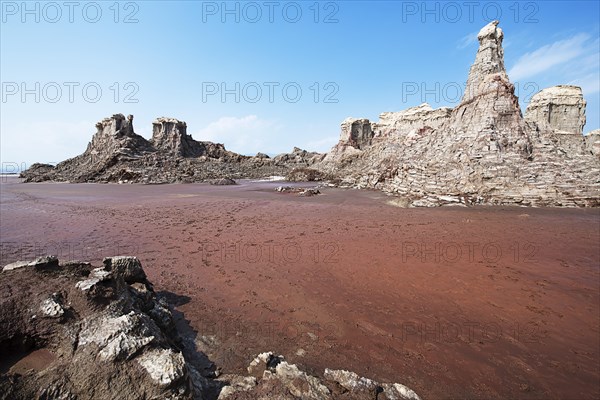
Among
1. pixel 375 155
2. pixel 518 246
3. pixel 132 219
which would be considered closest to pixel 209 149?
pixel 375 155

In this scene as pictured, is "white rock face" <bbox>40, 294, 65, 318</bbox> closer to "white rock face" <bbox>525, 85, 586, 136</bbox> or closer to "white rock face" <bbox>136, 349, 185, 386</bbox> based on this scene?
"white rock face" <bbox>136, 349, 185, 386</bbox>

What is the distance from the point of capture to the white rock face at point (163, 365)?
2.17 m

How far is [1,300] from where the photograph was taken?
279 cm

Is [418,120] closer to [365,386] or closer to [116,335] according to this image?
[365,386]

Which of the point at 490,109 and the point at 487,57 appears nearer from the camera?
the point at 490,109

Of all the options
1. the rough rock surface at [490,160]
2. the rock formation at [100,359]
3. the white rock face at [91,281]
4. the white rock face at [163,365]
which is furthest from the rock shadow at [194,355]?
the rough rock surface at [490,160]

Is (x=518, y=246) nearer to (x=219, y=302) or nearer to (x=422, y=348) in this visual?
(x=422, y=348)

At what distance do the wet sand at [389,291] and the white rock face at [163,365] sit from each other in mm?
1297

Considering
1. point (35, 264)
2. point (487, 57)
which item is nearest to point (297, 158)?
point (487, 57)

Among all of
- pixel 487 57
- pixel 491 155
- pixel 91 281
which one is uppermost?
pixel 487 57

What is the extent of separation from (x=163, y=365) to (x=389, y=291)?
4342 mm

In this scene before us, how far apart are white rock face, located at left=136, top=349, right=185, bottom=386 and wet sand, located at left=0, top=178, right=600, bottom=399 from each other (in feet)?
4.26

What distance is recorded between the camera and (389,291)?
18.0 ft

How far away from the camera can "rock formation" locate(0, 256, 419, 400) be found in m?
2.14
